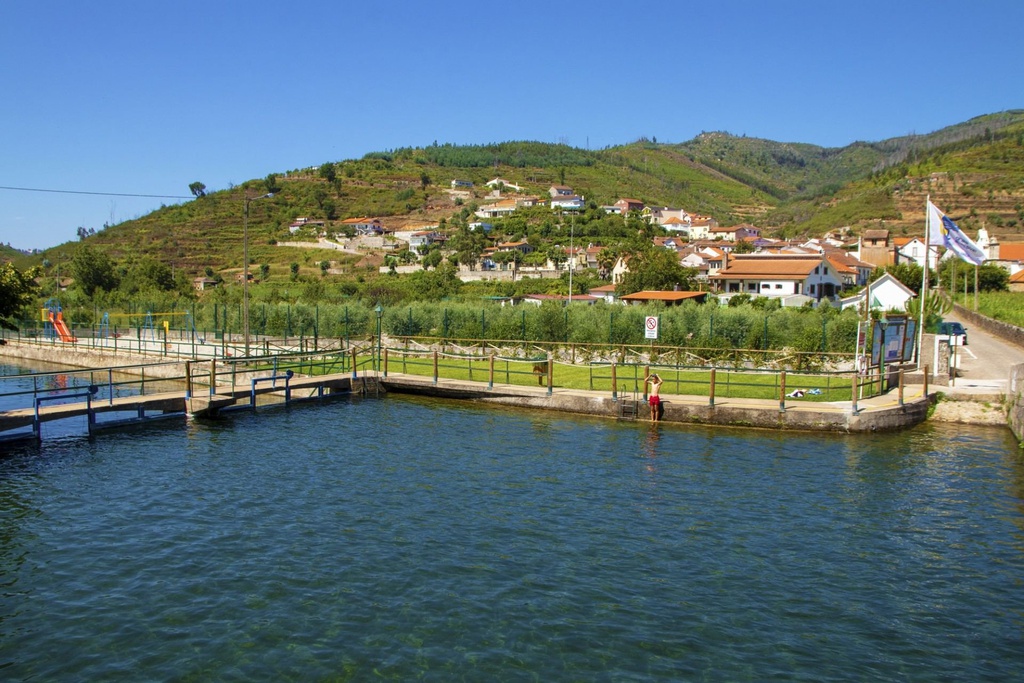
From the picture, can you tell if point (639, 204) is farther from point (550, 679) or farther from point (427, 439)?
point (550, 679)

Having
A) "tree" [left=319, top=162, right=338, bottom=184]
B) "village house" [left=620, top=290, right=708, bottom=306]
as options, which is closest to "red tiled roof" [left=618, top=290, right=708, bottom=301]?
"village house" [left=620, top=290, right=708, bottom=306]

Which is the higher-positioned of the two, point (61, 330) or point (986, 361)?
point (61, 330)

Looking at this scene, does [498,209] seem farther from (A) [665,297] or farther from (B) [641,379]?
(B) [641,379]

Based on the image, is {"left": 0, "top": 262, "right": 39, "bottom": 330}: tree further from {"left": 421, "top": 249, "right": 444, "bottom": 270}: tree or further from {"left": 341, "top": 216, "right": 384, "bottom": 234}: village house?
{"left": 341, "top": 216, "right": 384, "bottom": 234}: village house

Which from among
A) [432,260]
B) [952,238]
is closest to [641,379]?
[952,238]

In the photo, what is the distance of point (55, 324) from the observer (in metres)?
55.2

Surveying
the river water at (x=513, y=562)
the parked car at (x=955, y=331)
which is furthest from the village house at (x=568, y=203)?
the river water at (x=513, y=562)

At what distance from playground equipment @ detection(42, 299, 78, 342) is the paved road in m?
52.1

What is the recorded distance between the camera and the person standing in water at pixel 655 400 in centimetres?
2584

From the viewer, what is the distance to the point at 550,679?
988 centimetres

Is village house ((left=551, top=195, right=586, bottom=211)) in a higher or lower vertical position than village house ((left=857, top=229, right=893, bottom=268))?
higher

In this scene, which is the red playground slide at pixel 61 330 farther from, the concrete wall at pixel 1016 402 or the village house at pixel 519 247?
the village house at pixel 519 247

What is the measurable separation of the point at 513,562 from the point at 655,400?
1324 centimetres

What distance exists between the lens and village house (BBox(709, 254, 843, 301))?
224 feet
